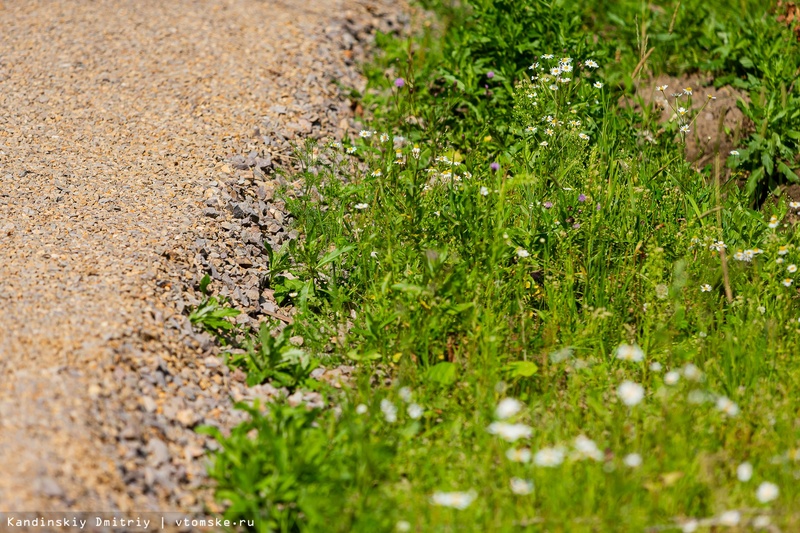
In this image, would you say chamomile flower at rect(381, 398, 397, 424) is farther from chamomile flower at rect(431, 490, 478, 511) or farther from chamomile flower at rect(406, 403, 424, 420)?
chamomile flower at rect(431, 490, 478, 511)

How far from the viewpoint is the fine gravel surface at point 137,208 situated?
103 inches

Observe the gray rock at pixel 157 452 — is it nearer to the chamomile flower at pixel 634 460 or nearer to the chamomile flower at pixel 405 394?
the chamomile flower at pixel 405 394

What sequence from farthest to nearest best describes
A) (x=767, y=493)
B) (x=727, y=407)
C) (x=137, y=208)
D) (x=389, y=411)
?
(x=137, y=208) → (x=389, y=411) → (x=727, y=407) → (x=767, y=493)

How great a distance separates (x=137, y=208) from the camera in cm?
384

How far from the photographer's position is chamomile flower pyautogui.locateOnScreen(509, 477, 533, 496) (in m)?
2.46

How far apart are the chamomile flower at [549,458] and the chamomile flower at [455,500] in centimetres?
24

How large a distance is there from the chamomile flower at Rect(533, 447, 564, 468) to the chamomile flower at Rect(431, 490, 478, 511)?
237 millimetres

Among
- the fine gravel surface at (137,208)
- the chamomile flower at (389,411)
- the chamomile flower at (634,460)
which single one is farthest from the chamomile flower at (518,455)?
the fine gravel surface at (137,208)

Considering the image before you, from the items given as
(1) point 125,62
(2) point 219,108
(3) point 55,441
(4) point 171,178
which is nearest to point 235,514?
(3) point 55,441

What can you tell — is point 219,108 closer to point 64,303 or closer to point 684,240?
point 64,303

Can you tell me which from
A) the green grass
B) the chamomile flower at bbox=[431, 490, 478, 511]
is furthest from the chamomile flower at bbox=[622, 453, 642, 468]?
the chamomile flower at bbox=[431, 490, 478, 511]

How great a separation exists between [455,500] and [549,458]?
335 mm

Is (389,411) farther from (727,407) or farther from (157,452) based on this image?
(727,407)

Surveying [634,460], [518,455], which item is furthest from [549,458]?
[634,460]
